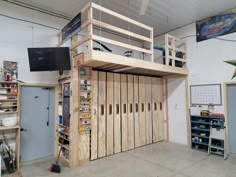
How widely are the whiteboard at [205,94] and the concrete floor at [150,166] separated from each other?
1.61 metres

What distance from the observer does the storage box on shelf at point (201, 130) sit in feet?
16.7

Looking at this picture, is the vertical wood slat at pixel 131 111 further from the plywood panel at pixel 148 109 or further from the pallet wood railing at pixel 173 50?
the pallet wood railing at pixel 173 50

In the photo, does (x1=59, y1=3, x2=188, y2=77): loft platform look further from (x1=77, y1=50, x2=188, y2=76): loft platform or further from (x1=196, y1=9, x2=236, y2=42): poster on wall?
(x1=196, y1=9, x2=236, y2=42): poster on wall

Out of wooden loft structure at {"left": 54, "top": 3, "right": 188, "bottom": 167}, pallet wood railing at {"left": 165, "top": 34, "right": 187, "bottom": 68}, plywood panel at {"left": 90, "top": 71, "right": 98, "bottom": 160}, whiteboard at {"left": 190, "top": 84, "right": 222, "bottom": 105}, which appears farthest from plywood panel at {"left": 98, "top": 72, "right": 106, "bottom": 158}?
whiteboard at {"left": 190, "top": 84, "right": 222, "bottom": 105}

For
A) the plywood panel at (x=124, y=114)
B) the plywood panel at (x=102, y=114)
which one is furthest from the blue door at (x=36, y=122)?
the plywood panel at (x=124, y=114)

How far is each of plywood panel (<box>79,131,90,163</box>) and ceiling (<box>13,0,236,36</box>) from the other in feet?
11.9

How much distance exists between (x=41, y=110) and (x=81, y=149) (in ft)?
5.42

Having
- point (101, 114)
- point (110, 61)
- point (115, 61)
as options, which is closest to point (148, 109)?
point (101, 114)

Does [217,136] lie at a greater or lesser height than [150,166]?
greater

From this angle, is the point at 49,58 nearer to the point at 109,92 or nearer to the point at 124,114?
the point at 109,92

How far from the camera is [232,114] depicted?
4.90 meters

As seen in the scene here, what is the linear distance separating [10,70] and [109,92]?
2682mm

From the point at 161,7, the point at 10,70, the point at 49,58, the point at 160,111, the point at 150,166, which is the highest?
the point at 161,7

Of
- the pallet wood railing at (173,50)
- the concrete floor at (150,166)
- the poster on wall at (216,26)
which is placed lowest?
the concrete floor at (150,166)
